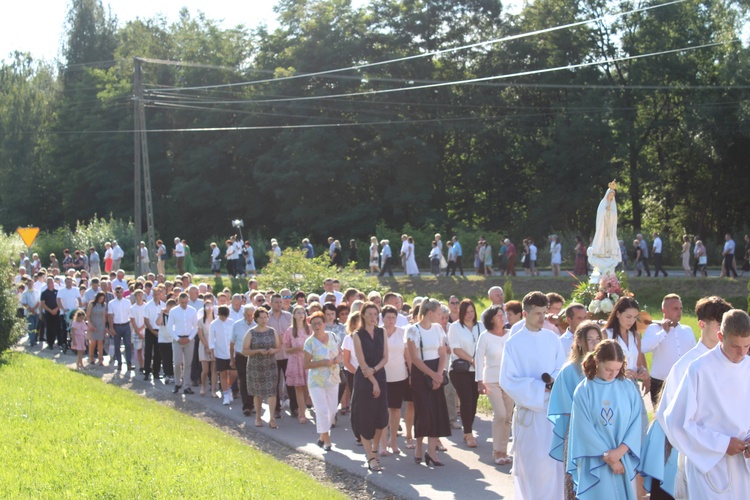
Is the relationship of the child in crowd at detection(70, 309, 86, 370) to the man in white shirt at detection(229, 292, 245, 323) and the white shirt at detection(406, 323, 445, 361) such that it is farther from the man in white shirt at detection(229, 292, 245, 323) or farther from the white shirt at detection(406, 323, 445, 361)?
the white shirt at detection(406, 323, 445, 361)

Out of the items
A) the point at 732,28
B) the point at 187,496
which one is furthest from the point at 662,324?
the point at 732,28

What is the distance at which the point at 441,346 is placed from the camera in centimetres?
1216

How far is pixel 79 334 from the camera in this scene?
2116 centimetres

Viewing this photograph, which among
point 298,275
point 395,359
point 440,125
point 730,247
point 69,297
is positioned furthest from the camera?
point 440,125

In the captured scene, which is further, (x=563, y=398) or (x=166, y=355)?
(x=166, y=355)

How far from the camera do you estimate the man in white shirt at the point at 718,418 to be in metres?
6.59

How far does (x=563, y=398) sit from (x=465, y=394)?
533 cm

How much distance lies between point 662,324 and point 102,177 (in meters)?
59.5

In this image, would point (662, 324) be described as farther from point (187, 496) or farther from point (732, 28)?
point (732, 28)

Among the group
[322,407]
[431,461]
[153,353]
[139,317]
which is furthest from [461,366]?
[139,317]

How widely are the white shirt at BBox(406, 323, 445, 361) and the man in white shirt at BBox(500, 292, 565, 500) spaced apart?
291 centimetres

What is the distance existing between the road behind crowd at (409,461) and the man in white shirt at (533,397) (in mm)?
1419

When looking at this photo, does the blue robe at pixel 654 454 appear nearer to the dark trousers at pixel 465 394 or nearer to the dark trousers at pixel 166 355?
the dark trousers at pixel 465 394

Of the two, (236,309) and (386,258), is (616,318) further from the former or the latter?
(386,258)
